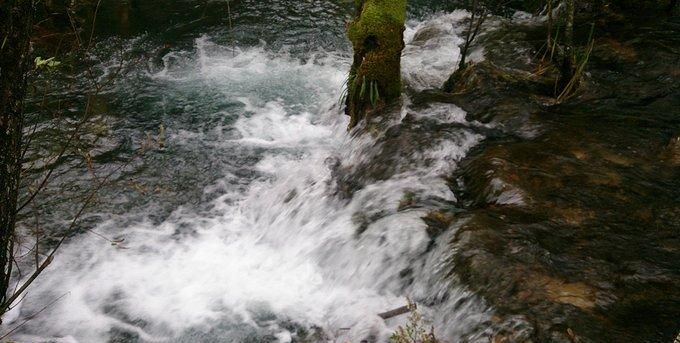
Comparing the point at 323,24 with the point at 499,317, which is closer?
the point at 499,317

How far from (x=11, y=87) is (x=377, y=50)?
4.47 metres

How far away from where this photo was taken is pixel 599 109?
648 cm

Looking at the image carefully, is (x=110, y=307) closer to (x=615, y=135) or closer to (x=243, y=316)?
(x=243, y=316)

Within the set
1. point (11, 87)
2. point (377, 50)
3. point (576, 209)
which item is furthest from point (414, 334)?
point (377, 50)

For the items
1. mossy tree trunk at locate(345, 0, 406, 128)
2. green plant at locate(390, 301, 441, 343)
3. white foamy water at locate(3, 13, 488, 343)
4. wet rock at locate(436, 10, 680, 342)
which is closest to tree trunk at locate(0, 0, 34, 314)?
white foamy water at locate(3, 13, 488, 343)

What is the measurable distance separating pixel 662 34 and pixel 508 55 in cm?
228

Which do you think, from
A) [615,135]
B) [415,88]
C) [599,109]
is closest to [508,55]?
[415,88]

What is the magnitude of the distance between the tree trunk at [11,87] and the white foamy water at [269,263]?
1863mm

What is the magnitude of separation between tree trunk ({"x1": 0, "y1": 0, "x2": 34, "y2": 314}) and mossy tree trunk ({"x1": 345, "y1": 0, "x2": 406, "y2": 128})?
426 centimetres

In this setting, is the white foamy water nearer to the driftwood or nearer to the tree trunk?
the driftwood

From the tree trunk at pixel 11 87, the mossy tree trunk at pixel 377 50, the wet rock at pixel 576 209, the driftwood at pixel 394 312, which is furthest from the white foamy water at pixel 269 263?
the tree trunk at pixel 11 87

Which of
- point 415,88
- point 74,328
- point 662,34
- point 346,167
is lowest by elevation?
point 74,328

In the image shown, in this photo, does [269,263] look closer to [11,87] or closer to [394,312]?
[394,312]

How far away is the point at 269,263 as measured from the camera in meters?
Answer: 5.39
